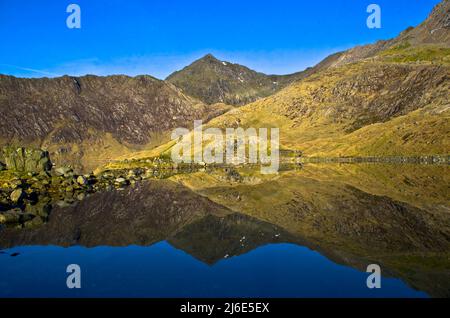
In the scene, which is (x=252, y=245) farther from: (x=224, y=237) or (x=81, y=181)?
(x=81, y=181)

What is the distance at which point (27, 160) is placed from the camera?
12356 cm

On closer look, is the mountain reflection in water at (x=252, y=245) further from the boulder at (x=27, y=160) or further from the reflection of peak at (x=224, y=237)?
the boulder at (x=27, y=160)

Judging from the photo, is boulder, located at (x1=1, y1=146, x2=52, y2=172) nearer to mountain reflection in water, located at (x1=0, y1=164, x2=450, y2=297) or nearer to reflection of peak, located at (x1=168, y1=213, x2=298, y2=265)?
mountain reflection in water, located at (x1=0, y1=164, x2=450, y2=297)

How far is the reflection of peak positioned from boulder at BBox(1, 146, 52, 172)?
89.9 meters

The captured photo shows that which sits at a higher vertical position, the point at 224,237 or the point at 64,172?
the point at 224,237

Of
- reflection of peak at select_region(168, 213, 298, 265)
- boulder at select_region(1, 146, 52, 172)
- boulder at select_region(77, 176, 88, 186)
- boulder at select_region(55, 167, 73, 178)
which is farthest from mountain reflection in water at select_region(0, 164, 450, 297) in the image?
boulder at select_region(1, 146, 52, 172)

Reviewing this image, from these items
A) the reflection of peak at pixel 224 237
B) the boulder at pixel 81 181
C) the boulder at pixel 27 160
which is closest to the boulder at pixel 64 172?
the boulder at pixel 81 181

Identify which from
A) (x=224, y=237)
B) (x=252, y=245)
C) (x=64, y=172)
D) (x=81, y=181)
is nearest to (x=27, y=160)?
(x=64, y=172)

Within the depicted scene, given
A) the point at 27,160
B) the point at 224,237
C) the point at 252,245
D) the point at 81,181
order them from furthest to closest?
the point at 27,160, the point at 81,181, the point at 224,237, the point at 252,245

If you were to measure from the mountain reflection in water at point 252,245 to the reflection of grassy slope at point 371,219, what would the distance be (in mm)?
117

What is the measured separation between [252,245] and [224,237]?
4.96 metres

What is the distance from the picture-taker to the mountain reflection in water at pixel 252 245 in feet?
81.9

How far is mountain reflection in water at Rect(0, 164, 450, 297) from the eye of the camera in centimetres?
2497
